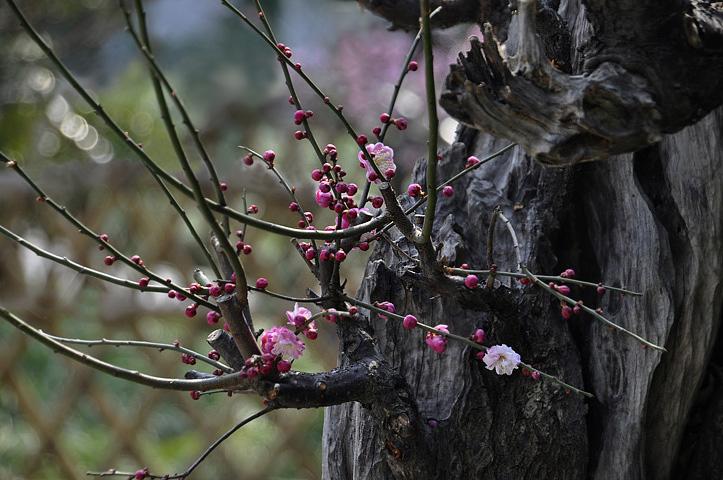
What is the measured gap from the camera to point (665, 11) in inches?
18.1

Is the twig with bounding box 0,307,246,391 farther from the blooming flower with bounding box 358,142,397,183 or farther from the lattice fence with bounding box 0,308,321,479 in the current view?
the lattice fence with bounding box 0,308,321,479

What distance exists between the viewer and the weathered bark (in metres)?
0.60

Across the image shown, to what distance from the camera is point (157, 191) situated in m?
2.47

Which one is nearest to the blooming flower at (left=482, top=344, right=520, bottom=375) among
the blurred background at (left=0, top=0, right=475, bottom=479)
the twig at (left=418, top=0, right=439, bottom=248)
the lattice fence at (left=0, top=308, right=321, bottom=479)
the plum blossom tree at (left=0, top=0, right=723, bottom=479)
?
the plum blossom tree at (left=0, top=0, right=723, bottom=479)

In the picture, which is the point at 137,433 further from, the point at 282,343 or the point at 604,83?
the point at 604,83

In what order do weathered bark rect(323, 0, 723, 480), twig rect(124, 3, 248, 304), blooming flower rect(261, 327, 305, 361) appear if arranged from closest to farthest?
twig rect(124, 3, 248, 304), blooming flower rect(261, 327, 305, 361), weathered bark rect(323, 0, 723, 480)

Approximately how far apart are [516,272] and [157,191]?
6.47 ft

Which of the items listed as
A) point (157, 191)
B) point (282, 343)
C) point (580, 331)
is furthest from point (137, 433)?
point (282, 343)

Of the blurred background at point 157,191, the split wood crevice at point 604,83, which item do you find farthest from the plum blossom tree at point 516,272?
the blurred background at point 157,191

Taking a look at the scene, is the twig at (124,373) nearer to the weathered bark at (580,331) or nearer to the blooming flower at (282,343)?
the blooming flower at (282,343)

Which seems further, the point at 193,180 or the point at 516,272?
the point at 516,272

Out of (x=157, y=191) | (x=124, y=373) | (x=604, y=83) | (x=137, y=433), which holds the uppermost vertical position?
(x=157, y=191)

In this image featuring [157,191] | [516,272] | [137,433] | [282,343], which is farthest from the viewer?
[157,191]

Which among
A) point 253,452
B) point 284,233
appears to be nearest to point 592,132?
point 284,233
